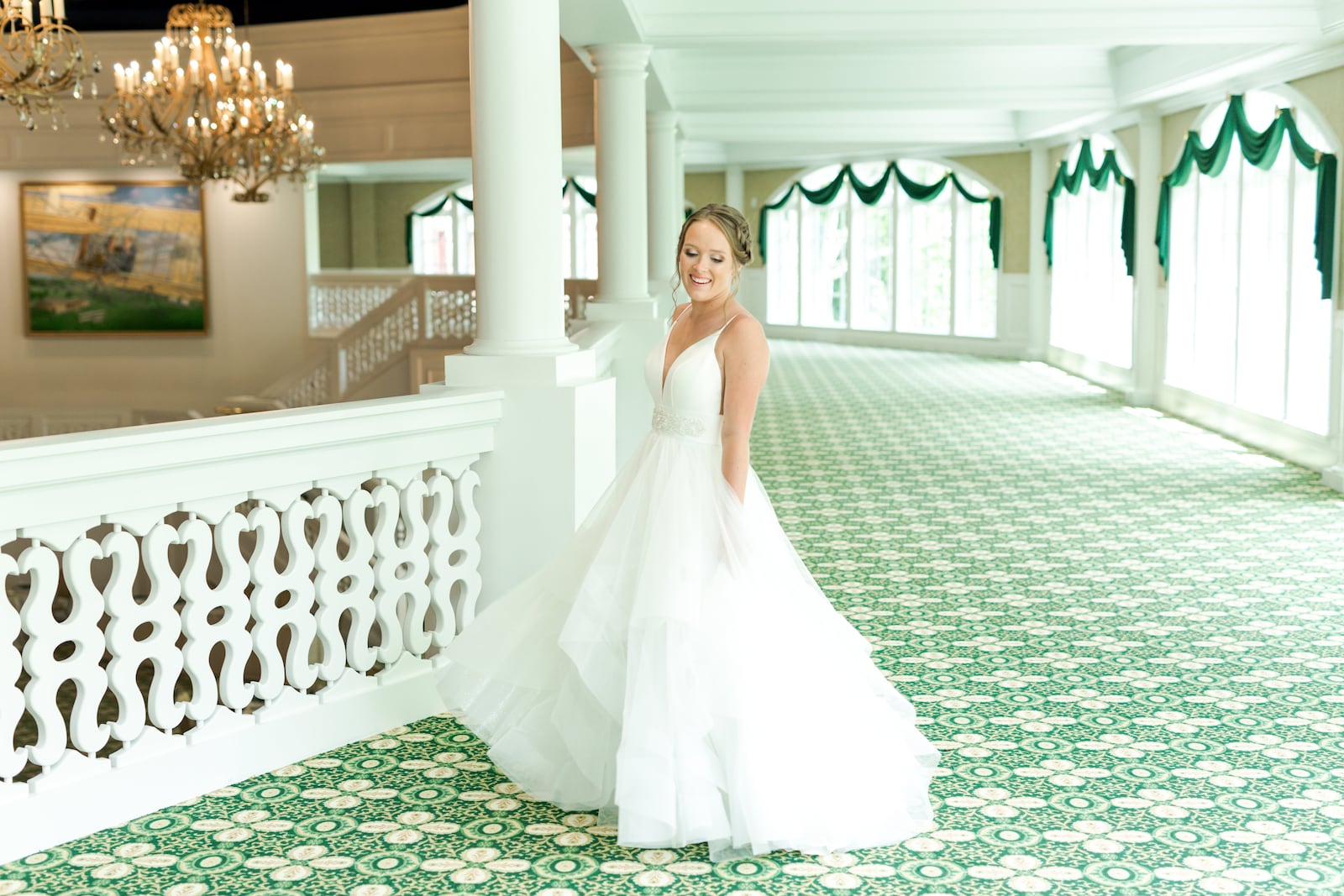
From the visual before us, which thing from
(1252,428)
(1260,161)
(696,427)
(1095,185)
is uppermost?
(1095,185)

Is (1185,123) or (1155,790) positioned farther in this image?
(1185,123)

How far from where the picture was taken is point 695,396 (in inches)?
138

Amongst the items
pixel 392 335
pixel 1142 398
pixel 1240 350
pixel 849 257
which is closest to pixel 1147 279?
pixel 1142 398

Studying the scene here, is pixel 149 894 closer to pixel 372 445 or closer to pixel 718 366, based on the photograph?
pixel 372 445

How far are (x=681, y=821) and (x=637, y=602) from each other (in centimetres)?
53

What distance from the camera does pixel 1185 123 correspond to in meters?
12.6

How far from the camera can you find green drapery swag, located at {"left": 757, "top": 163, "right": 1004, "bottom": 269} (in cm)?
1952

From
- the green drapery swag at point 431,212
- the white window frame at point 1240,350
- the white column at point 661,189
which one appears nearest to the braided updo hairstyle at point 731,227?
the white window frame at point 1240,350

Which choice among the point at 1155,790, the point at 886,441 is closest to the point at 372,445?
the point at 1155,790

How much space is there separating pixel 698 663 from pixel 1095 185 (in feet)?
44.3

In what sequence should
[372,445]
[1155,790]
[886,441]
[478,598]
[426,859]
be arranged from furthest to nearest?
[886,441], [478,598], [372,445], [1155,790], [426,859]

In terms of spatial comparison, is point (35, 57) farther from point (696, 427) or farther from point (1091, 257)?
point (1091, 257)

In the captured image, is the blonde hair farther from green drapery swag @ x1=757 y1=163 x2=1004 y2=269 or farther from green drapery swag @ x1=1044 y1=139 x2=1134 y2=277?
green drapery swag @ x1=757 y1=163 x2=1004 y2=269

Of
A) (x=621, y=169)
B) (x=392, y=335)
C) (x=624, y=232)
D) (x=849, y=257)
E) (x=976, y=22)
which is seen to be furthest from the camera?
(x=849, y=257)
